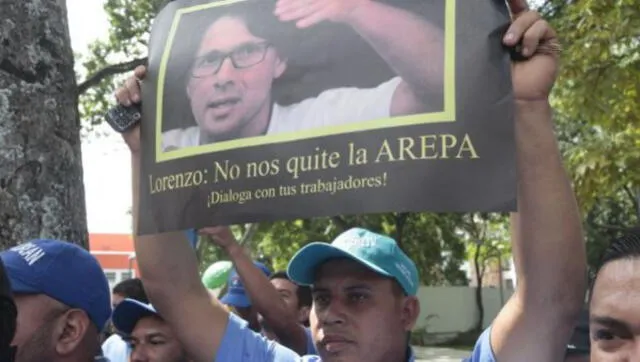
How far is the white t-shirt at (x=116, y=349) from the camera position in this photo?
14.7ft

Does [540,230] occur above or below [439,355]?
above

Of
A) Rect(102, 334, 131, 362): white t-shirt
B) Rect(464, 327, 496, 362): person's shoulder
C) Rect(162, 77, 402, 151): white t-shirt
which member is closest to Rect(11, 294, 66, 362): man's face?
Rect(162, 77, 402, 151): white t-shirt

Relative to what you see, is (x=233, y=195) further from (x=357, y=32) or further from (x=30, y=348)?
(x=30, y=348)

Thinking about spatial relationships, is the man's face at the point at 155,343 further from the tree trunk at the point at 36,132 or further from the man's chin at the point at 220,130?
the man's chin at the point at 220,130

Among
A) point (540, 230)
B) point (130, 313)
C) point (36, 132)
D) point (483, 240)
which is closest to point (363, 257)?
point (540, 230)

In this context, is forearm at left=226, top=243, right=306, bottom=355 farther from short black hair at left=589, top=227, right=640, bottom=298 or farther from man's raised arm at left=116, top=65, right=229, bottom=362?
short black hair at left=589, top=227, right=640, bottom=298

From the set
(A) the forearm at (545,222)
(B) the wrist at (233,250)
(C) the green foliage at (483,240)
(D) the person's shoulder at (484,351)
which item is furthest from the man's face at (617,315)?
(C) the green foliage at (483,240)

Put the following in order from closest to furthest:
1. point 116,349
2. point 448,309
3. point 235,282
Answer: point 116,349, point 235,282, point 448,309

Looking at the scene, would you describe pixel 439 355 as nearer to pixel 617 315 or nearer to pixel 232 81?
pixel 232 81

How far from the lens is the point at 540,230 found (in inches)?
91.7

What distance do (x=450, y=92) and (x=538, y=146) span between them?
0.95ft

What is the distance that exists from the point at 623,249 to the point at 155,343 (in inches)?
80.8

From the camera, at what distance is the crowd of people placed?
2139 mm

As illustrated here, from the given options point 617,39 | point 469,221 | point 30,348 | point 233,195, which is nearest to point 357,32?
point 233,195
